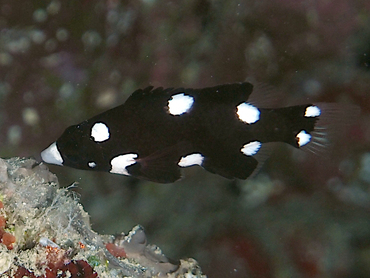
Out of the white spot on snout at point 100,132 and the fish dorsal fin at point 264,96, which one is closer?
the fish dorsal fin at point 264,96

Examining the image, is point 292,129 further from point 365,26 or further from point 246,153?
point 365,26

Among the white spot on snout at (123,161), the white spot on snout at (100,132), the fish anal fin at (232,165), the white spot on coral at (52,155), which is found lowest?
the fish anal fin at (232,165)

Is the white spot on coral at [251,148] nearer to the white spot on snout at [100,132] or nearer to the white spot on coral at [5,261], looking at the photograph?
the white spot on snout at [100,132]

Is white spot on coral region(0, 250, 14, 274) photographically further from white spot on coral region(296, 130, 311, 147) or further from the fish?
white spot on coral region(296, 130, 311, 147)

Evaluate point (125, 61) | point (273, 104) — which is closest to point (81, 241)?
point (125, 61)

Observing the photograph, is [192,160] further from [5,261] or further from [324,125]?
[5,261]

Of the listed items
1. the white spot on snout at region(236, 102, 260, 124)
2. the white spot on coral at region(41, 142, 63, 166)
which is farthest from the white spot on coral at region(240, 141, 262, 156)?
the white spot on coral at region(41, 142, 63, 166)

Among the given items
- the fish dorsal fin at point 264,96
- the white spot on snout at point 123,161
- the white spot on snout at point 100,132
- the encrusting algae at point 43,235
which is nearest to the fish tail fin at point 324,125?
the fish dorsal fin at point 264,96
